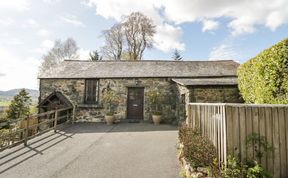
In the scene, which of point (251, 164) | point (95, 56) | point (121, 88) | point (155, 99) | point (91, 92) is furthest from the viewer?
point (95, 56)

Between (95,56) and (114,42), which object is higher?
(114,42)

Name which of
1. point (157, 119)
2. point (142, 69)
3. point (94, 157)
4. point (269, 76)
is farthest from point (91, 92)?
point (269, 76)

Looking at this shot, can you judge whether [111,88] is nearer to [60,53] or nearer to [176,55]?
[60,53]

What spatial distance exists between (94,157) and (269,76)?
6.28 meters

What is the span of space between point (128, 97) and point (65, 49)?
738 inches

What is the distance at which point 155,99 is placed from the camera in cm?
1203

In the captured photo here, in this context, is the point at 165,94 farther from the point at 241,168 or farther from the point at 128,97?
the point at 241,168

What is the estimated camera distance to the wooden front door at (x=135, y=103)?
12.6m

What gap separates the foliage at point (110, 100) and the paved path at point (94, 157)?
4.19m

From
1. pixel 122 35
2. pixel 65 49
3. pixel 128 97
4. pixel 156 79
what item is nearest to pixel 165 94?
pixel 156 79

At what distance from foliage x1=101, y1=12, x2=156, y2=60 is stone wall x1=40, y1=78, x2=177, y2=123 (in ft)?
42.8

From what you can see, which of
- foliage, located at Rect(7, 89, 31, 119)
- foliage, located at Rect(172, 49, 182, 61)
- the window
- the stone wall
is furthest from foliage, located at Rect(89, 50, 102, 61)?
the window

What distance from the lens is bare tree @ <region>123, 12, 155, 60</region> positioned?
83.0 feet

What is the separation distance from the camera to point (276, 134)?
3492 millimetres
